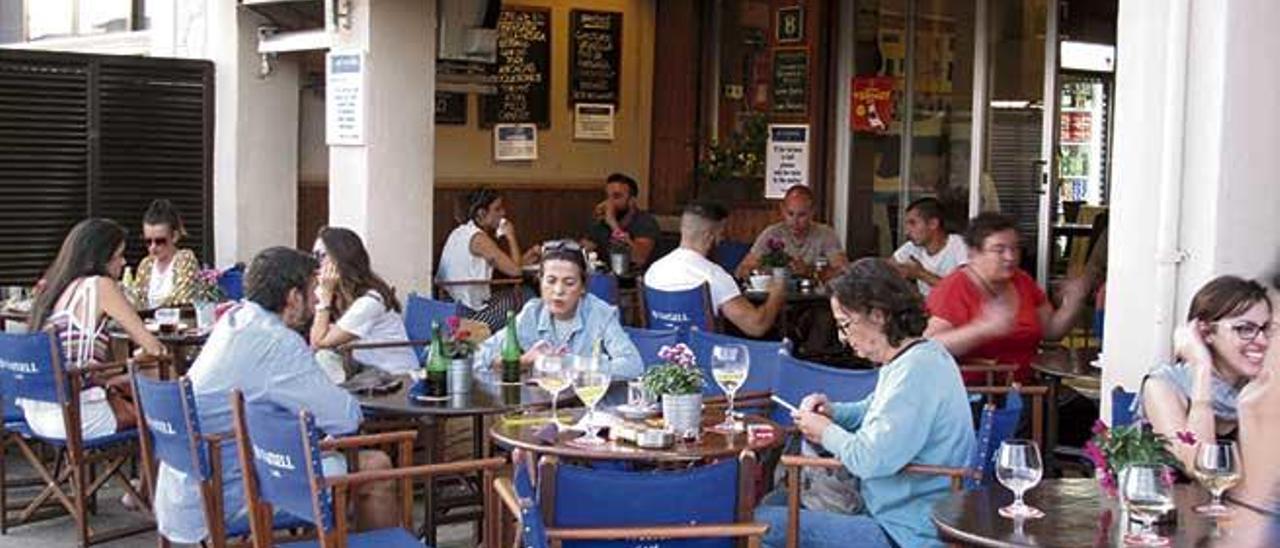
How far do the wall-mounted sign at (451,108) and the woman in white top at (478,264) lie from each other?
1.62 m

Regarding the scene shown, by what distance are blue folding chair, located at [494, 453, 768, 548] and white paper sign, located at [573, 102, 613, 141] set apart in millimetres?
8393

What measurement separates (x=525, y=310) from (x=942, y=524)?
9.71ft

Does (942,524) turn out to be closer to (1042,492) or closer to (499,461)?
(1042,492)

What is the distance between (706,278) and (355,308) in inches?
75.7

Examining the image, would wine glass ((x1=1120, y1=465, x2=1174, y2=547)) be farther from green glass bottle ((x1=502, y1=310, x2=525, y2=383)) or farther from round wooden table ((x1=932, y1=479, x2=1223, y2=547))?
green glass bottle ((x1=502, y1=310, x2=525, y2=383))

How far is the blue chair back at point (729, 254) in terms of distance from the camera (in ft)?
36.2

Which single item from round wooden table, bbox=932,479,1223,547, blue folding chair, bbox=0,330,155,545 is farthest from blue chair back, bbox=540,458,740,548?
blue folding chair, bbox=0,330,155,545

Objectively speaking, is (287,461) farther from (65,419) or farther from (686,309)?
(686,309)

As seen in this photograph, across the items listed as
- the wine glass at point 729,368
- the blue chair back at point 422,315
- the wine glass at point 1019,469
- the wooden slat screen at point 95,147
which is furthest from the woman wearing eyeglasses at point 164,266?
the wine glass at point 1019,469

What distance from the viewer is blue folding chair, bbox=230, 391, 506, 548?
4480 millimetres

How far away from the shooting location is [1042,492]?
4.10m

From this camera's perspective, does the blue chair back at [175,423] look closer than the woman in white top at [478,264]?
Yes

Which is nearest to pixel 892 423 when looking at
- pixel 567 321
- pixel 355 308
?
pixel 567 321

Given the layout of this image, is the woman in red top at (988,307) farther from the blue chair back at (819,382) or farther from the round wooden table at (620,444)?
the round wooden table at (620,444)
